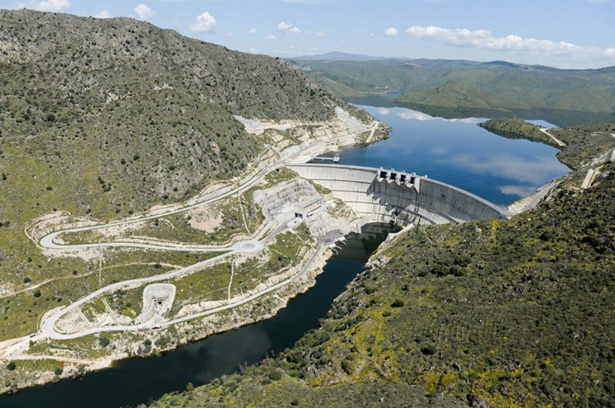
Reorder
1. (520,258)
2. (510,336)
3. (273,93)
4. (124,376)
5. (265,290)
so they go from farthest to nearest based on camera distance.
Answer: (273,93)
(265,290)
(520,258)
(124,376)
(510,336)

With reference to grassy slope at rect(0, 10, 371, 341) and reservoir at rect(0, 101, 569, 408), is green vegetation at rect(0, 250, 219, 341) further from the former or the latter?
reservoir at rect(0, 101, 569, 408)

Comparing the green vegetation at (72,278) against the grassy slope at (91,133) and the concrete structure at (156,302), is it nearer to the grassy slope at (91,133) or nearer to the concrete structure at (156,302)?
the grassy slope at (91,133)

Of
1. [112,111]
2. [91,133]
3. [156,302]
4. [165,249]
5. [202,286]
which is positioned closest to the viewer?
[156,302]

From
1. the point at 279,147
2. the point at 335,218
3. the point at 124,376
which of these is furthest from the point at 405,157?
the point at 124,376

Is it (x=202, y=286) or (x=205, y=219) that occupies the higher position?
(x=205, y=219)

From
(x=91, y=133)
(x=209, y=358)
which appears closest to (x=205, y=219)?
(x=91, y=133)

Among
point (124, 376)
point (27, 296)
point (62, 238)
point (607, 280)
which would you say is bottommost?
point (124, 376)

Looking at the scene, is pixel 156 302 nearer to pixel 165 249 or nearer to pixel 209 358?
pixel 165 249

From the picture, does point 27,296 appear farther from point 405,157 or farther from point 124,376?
point 405,157
